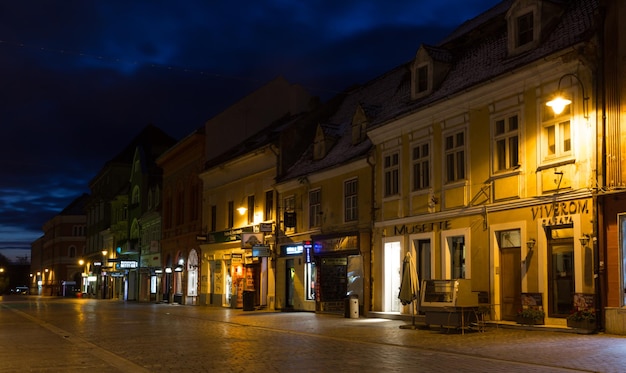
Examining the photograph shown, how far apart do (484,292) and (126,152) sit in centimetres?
6550

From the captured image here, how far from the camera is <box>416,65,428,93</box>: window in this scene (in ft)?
84.7

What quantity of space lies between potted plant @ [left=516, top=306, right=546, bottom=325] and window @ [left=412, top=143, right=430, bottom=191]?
20.5 ft

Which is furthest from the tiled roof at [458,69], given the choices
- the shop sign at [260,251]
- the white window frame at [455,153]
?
the shop sign at [260,251]

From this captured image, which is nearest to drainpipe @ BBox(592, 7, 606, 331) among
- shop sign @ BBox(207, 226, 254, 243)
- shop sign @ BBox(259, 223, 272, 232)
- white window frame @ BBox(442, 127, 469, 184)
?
white window frame @ BBox(442, 127, 469, 184)

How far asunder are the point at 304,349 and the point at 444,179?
31.5ft

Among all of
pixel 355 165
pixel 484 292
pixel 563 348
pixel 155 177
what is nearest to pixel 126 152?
pixel 155 177

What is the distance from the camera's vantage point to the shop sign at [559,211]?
18.6 metres

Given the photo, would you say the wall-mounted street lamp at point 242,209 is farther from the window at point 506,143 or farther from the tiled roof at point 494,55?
the window at point 506,143

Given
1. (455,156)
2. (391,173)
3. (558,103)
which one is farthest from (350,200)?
(558,103)

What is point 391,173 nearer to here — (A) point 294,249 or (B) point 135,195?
(A) point 294,249

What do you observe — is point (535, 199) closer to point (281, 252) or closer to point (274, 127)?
point (281, 252)

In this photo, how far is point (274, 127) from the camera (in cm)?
4262

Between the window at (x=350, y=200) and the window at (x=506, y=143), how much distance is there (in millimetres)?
8511

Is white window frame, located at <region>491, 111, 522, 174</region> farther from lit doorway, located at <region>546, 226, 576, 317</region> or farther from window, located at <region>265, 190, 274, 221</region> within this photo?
window, located at <region>265, 190, 274, 221</region>
